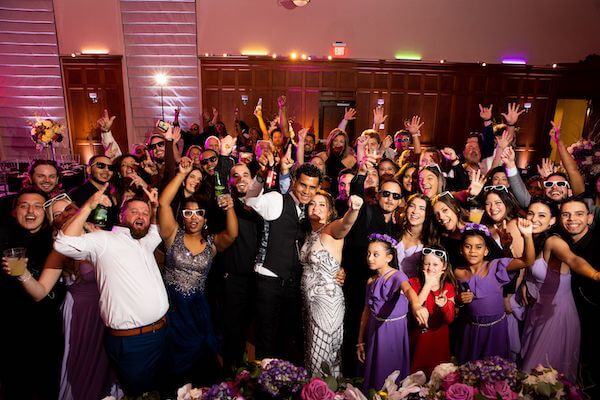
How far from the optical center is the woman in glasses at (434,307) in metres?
2.78

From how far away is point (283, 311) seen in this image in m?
3.49

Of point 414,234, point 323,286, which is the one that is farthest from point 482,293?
point 323,286

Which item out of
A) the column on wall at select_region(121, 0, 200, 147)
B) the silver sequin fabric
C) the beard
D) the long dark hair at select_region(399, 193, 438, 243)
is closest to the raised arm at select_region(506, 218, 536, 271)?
the long dark hair at select_region(399, 193, 438, 243)

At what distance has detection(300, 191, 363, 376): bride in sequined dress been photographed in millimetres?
2934

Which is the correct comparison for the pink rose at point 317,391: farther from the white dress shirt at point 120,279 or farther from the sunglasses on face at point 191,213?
the sunglasses on face at point 191,213

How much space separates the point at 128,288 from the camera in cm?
257

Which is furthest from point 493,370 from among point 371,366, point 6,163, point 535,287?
point 6,163

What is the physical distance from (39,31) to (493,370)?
1315 cm

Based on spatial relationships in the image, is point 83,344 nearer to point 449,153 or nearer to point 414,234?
point 414,234

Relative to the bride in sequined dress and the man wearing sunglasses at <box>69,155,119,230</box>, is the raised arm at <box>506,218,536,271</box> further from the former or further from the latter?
the man wearing sunglasses at <box>69,155,119,230</box>

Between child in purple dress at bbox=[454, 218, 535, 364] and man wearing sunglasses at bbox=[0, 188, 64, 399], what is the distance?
3.07 metres

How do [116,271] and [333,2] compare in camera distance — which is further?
[333,2]

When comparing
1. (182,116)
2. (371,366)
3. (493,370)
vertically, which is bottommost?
(371,366)

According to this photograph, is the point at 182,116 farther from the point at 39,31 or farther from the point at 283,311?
the point at 283,311
